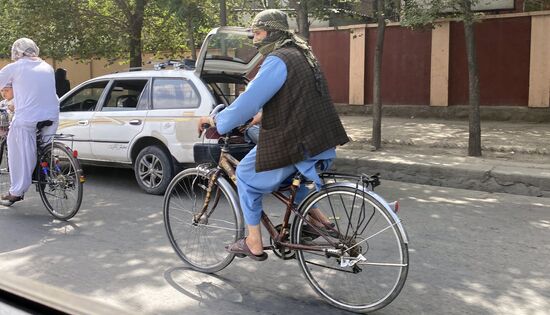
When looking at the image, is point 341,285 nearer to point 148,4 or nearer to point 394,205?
point 394,205

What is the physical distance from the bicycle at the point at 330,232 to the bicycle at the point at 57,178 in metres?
1.83

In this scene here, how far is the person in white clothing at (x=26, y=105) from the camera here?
579 cm

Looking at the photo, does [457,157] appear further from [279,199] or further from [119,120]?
[279,199]

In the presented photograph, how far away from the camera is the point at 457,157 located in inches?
343

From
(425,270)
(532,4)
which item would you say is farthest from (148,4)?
(425,270)

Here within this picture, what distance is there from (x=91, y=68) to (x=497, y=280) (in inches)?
775

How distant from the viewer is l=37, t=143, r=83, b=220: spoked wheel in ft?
18.8

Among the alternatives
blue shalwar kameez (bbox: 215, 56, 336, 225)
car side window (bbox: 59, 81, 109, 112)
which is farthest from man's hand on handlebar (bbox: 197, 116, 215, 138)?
car side window (bbox: 59, 81, 109, 112)

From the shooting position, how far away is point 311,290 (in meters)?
Answer: 4.02

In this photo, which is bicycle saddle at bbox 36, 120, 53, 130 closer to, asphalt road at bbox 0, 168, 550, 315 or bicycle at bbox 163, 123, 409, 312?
asphalt road at bbox 0, 168, 550, 315

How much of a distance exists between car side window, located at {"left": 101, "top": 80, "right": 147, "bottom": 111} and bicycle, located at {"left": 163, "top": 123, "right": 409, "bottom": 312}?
331 centimetres

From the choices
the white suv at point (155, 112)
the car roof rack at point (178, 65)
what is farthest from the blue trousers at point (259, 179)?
the car roof rack at point (178, 65)

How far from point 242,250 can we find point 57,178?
111 inches

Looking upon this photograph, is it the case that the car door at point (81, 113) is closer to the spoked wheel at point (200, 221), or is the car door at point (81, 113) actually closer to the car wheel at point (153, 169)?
the car wheel at point (153, 169)
